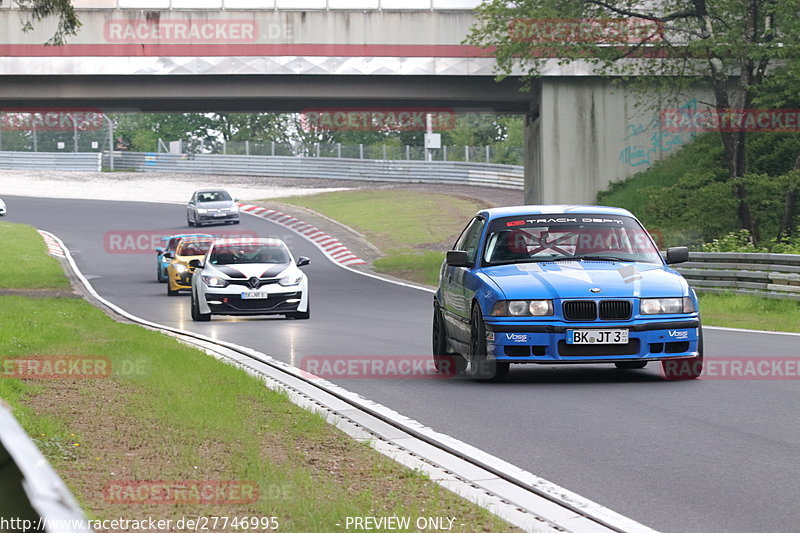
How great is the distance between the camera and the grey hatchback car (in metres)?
57.3

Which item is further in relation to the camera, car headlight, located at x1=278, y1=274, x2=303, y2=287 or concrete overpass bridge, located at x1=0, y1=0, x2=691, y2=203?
concrete overpass bridge, located at x1=0, y1=0, x2=691, y2=203

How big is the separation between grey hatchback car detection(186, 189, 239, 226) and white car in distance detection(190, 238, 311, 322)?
34177mm

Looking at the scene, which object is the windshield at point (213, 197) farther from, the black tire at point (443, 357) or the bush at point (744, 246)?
the black tire at point (443, 357)

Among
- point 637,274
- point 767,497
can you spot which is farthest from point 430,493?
point 637,274

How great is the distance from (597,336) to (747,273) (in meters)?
14.0

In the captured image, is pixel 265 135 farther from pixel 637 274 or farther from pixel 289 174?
pixel 637 274

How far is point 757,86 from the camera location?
34.3 m

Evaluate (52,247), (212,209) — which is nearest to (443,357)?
(52,247)

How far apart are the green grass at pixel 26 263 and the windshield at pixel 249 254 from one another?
1316 cm

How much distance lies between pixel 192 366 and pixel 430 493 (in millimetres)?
6599

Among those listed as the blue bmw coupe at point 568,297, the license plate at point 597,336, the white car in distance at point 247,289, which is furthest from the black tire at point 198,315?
the license plate at point 597,336

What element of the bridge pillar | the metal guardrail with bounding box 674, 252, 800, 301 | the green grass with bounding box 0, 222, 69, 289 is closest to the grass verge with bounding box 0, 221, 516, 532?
the metal guardrail with bounding box 674, 252, 800, 301

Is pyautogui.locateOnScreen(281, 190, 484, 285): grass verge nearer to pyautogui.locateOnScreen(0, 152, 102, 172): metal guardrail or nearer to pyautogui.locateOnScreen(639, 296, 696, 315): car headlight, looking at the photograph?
pyautogui.locateOnScreen(639, 296, 696, 315): car headlight

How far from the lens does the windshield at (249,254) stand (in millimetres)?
23594
